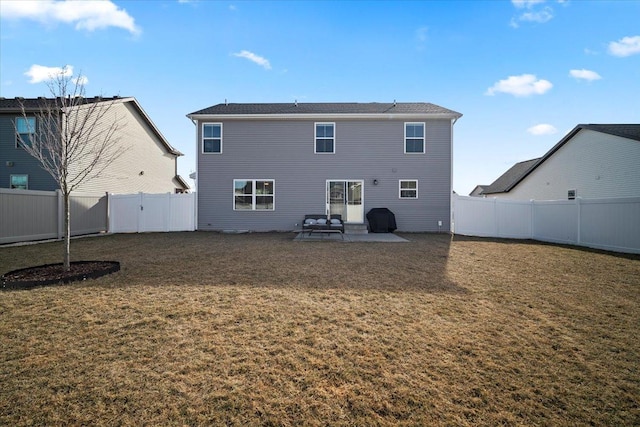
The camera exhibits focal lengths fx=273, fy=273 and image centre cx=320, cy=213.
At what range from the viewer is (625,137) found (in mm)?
13531

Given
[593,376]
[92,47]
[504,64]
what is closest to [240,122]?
[92,47]

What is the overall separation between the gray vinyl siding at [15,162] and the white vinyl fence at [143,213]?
3582 millimetres

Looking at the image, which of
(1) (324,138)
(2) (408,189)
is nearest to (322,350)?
(2) (408,189)

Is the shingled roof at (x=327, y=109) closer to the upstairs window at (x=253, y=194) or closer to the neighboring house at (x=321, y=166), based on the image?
the neighboring house at (x=321, y=166)

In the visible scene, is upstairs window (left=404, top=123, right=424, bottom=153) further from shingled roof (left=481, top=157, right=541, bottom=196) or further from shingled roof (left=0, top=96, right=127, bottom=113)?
shingled roof (left=481, top=157, right=541, bottom=196)

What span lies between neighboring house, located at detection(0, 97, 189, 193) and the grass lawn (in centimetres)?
845

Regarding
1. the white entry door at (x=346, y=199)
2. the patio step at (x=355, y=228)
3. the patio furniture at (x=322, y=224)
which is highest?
the white entry door at (x=346, y=199)

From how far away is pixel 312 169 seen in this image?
13.8 metres

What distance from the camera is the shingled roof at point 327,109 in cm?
1368

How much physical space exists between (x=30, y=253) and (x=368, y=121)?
538 inches

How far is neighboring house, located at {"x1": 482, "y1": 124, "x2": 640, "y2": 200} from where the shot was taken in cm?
1348

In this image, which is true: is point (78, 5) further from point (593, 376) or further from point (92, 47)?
point (593, 376)

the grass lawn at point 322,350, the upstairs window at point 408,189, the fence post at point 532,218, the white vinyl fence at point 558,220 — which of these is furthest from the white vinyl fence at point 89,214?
the fence post at point 532,218

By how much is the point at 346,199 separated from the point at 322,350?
11.3 m
